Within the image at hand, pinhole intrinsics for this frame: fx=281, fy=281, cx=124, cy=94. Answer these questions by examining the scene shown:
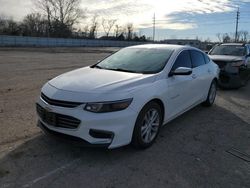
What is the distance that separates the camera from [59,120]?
388cm

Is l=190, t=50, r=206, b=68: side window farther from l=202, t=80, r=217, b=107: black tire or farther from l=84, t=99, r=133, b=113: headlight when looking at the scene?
l=84, t=99, r=133, b=113: headlight

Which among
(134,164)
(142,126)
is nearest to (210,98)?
(142,126)

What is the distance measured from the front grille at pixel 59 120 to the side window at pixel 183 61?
2.16 m

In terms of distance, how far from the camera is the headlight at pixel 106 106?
3.73m

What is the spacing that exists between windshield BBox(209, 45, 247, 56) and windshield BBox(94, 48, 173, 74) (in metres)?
6.98

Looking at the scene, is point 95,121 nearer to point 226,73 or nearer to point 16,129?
point 16,129

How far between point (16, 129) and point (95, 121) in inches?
80.6

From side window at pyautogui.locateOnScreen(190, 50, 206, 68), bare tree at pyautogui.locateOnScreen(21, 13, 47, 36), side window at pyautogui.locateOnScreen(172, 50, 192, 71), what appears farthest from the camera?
Answer: bare tree at pyautogui.locateOnScreen(21, 13, 47, 36)

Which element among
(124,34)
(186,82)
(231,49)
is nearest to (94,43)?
(124,34)

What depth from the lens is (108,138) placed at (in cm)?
379

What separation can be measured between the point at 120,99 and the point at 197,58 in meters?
3.28

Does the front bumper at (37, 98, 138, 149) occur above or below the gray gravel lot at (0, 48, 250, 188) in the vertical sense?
above

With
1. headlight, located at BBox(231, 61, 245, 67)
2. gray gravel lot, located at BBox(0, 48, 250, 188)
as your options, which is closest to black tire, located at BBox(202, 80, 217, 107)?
gray gravel lot, located at BBox(0, 48, 250, 188)

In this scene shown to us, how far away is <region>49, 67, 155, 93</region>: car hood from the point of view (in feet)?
13.0
